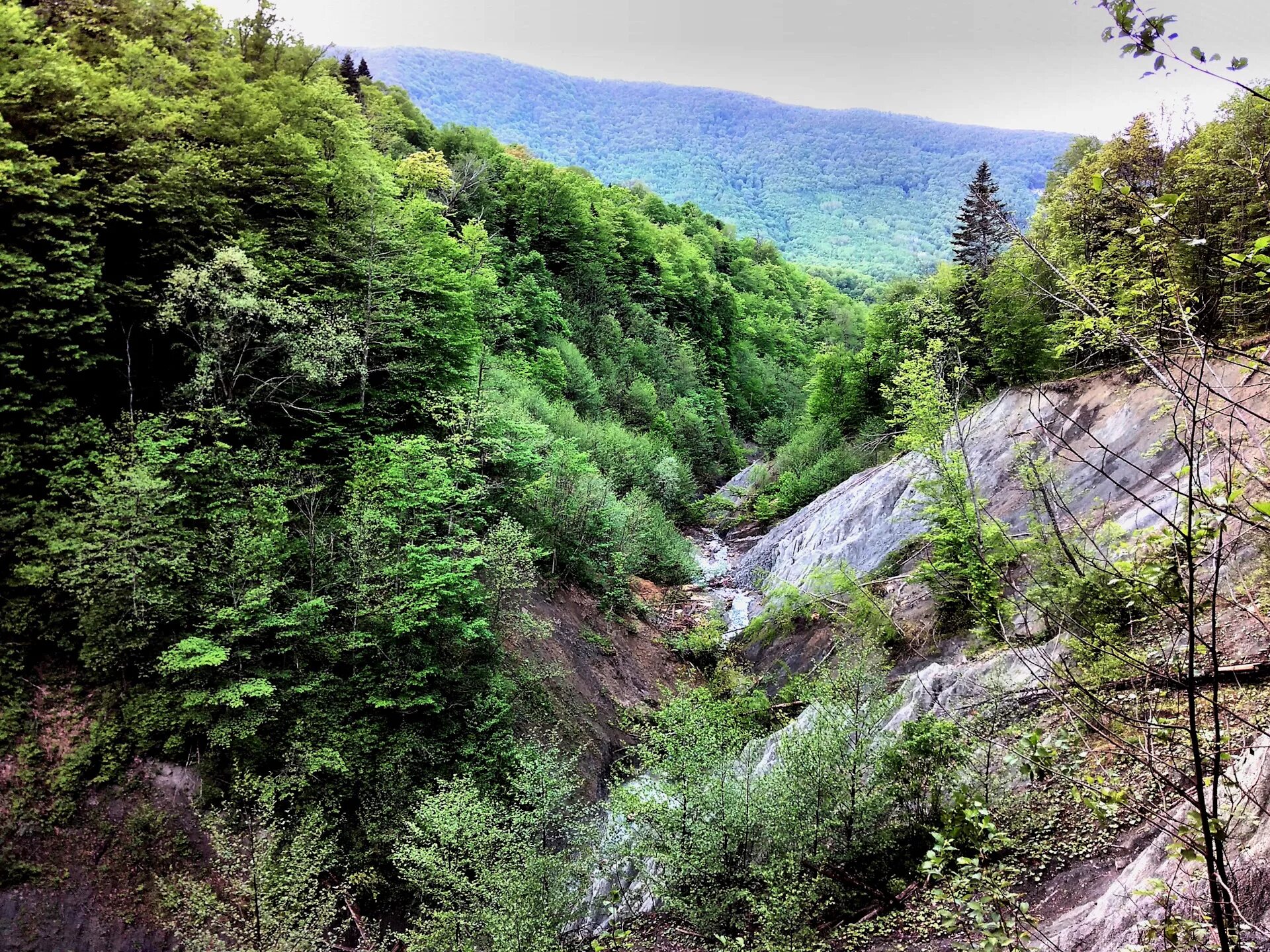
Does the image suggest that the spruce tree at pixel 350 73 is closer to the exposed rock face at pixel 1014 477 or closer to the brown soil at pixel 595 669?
the brown soil at pixel 595 669

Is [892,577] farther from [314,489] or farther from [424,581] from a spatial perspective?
[314,489]

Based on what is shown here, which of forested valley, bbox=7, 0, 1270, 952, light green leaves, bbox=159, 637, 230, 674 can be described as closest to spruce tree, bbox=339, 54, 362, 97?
forested valley, bbox=7, 0, 1270, 952

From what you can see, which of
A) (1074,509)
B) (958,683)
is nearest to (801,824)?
(958,683)

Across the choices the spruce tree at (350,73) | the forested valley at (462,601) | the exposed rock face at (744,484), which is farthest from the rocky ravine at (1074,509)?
the spruce tree at (350,73)

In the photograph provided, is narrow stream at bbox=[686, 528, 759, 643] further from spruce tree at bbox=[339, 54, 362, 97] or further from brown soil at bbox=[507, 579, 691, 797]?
spruce tree at bbox=[339, 54, 362, 97]

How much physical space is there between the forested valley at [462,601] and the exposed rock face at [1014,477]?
18cm

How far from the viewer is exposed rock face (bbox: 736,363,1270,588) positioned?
44.9 feet

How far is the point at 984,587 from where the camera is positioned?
13.4 m

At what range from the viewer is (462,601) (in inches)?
669

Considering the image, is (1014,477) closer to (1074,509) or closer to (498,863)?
(1074,509)

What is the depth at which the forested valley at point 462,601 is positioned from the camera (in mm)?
8086

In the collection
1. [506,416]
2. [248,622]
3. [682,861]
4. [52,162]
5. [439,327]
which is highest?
[52,162]

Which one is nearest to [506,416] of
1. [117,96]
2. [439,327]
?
[439,327]

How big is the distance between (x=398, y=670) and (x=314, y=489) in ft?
15.5
